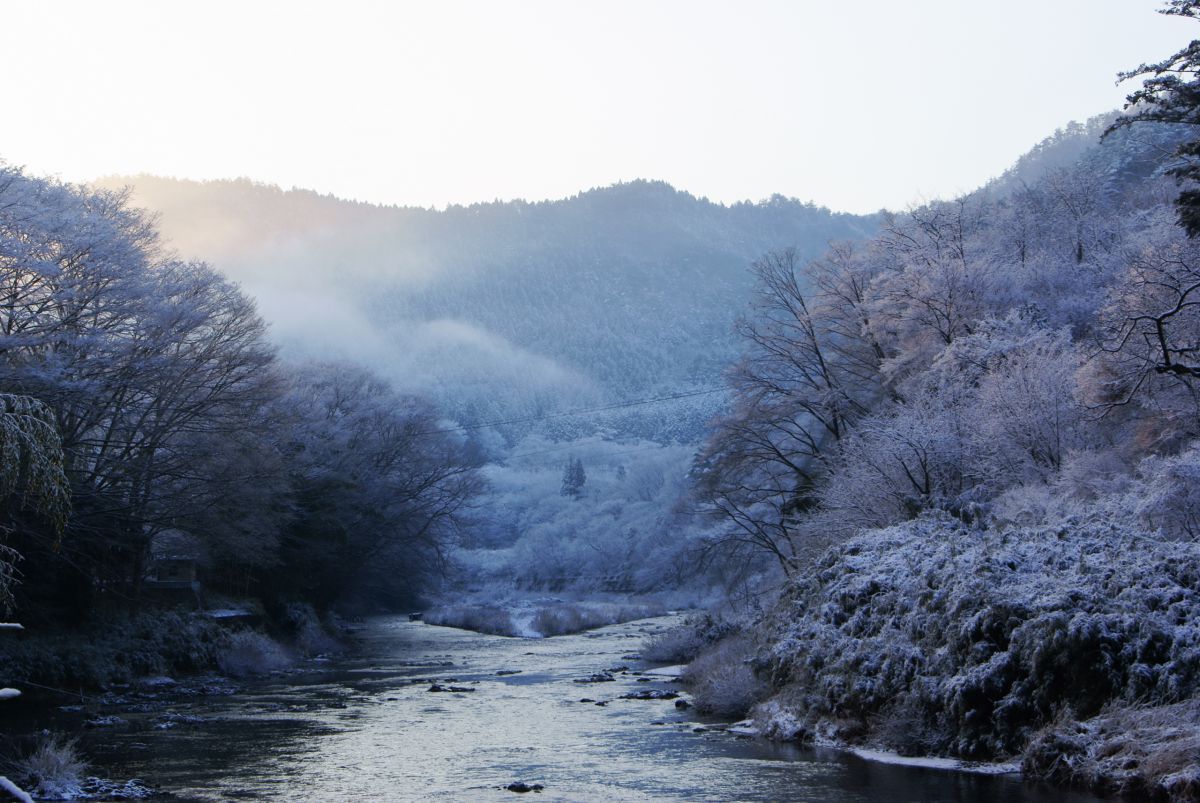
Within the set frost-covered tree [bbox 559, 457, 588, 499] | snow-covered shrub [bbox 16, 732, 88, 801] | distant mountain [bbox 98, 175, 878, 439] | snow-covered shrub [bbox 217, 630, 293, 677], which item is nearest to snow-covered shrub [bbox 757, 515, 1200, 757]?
snow-covered shrub [bbox 16, 732, 88, 801]

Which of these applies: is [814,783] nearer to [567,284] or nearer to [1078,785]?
[1078,785]

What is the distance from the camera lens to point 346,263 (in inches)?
6905

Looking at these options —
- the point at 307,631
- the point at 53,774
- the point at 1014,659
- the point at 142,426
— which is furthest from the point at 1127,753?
the point at 307,631

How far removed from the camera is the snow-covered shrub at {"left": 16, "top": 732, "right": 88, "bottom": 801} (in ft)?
51.9

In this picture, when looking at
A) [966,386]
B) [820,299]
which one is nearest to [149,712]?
[966,386]

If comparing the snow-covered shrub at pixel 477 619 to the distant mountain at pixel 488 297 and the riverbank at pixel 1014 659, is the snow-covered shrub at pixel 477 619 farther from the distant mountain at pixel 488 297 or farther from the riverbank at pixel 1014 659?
the distant mountain at pixel 488 297

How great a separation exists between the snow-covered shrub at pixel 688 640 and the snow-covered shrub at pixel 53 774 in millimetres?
21325

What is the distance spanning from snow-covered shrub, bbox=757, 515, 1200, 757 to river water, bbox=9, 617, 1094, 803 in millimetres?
1301

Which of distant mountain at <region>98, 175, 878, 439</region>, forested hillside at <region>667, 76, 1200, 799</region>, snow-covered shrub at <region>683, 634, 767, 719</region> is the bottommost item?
snow-covered shrub at <region>683, 634, 767, 719</region>

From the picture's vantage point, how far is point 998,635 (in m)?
17.6

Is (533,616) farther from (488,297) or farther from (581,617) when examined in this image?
(488,297)

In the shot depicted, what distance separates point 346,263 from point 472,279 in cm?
2055

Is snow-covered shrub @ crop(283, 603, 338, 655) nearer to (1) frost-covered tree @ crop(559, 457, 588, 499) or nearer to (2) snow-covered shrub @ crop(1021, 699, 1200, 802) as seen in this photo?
(2) snow-covered shrub @ crop(1021, 699, 1200, 802)

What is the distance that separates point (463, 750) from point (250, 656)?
811 inches
